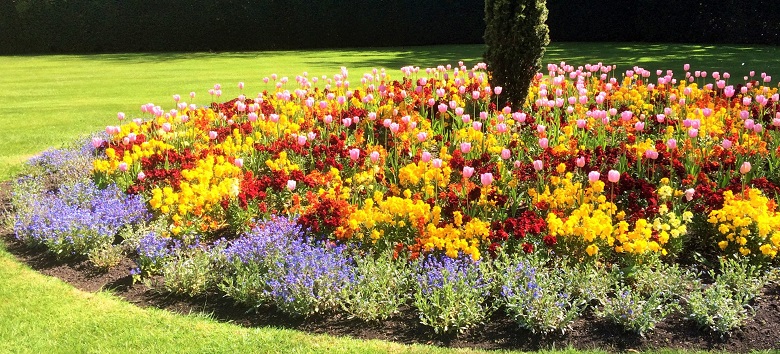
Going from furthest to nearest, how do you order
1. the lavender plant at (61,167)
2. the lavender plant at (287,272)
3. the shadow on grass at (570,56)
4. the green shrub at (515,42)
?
the shadow on grass at (570,56) < the green shrub at (515,42) < the lavender plant at (61,167) < the lavender plant at (287,272)

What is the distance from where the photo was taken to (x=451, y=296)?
14.2ft

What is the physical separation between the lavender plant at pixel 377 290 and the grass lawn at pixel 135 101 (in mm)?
253

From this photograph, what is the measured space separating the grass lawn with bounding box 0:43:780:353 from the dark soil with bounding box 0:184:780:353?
0.12m

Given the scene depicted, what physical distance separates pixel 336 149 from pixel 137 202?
1833mm

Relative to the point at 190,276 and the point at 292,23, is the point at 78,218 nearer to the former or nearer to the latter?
the point at 190,276

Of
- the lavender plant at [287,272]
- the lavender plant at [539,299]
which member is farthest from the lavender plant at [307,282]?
the lavender plant at [539,299]

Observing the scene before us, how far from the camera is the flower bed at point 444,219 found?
4516 mm

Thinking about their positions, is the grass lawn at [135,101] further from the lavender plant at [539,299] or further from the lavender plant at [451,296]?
the lavender plant at [539,299]

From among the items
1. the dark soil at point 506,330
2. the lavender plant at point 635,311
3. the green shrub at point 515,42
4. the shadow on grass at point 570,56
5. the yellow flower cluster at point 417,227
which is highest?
the green shrub at point 515,42

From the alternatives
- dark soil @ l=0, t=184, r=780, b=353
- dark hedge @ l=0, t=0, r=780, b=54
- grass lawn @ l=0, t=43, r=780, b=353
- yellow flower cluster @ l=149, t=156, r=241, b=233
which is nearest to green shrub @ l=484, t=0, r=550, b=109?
yellow flower cluster @ l=149, t=156, r=241, b=233

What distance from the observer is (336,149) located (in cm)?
689

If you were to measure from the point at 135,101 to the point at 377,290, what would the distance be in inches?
407

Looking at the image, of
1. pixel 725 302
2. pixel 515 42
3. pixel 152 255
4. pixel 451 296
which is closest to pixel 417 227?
pixel 451 296

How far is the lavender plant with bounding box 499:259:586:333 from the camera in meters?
4.24
